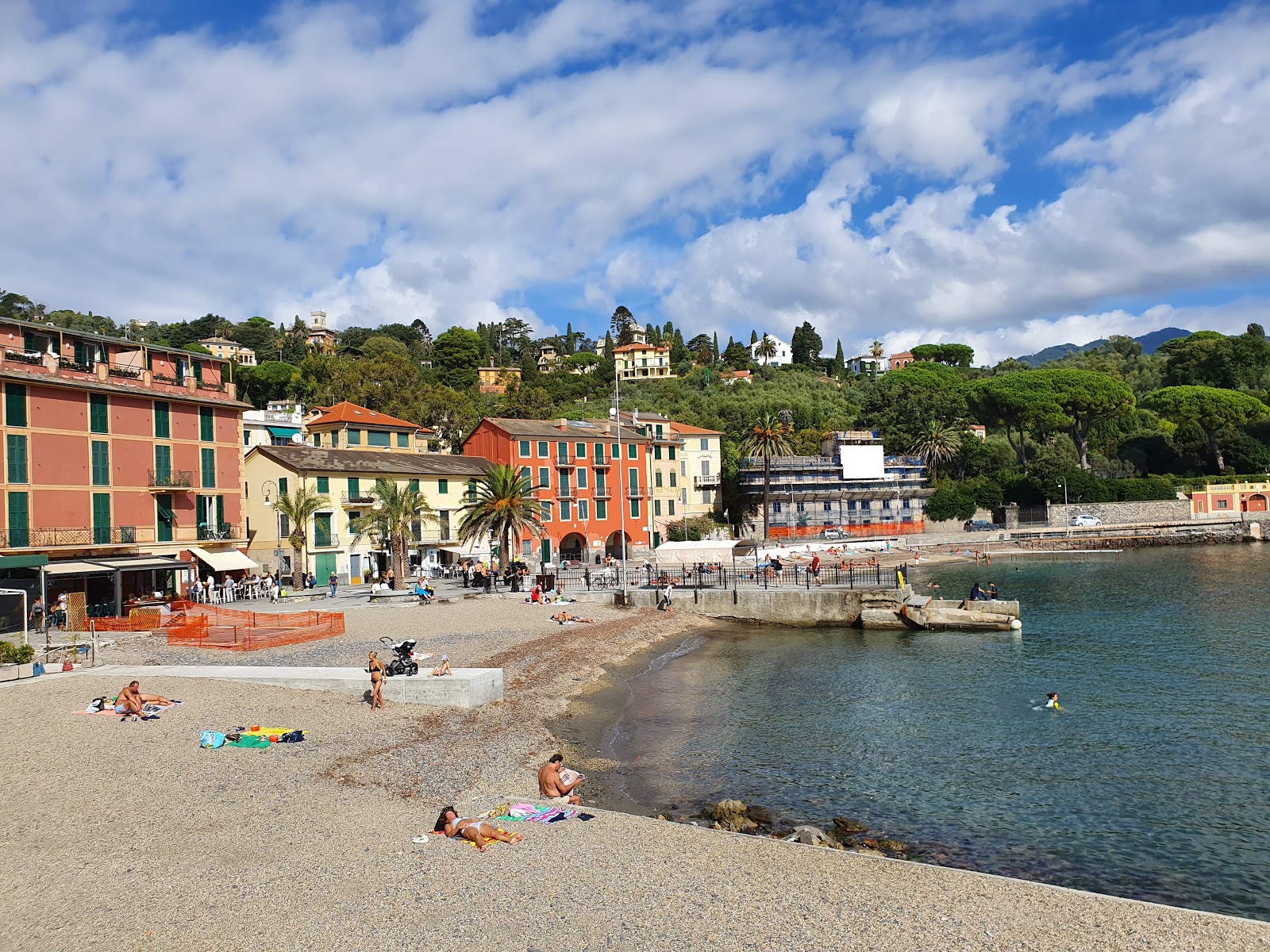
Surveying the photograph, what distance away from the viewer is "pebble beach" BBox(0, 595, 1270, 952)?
10.4 m

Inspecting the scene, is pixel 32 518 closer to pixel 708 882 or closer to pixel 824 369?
pixel 708 882

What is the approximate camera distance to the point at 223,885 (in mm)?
11383

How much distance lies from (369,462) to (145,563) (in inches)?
742

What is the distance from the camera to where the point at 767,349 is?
180 m

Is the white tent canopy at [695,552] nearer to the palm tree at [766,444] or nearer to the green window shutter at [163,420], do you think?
the palm tree at [766,444]

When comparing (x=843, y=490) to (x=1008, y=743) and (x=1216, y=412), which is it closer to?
(x=1216, y=412)

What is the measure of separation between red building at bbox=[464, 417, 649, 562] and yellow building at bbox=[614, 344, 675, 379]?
84.6 metres

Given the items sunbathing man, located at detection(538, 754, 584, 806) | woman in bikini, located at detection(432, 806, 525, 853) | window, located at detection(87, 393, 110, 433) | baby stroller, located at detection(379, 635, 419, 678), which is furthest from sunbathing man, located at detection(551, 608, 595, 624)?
woman in bikini, located at detection(432, 806, 525, 853)

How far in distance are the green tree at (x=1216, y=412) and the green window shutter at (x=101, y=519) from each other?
108 metres

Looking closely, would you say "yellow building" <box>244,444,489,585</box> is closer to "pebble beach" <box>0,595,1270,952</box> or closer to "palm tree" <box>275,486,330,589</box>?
"palm tree" <box>275,486,330,589</box>

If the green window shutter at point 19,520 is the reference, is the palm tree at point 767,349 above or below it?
above

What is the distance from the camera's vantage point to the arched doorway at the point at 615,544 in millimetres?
68812

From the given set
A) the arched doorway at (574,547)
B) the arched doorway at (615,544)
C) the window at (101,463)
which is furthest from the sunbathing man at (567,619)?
the arched doorway at (615,544)

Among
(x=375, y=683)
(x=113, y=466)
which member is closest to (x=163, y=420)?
(x=113, y=466)
